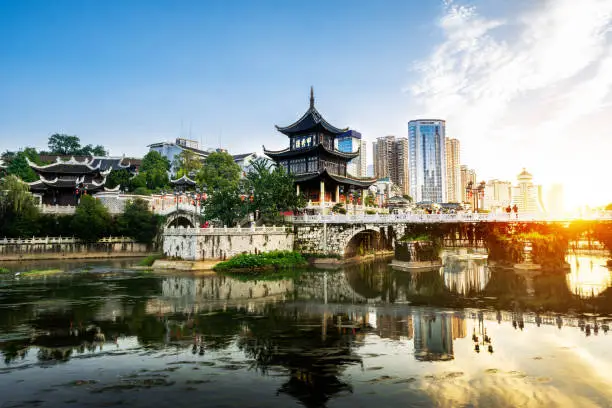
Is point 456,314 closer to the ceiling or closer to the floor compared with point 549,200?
closer to the floor

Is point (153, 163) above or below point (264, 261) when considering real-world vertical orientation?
above

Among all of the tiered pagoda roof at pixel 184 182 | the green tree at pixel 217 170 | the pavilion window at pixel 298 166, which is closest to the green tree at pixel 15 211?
the tiered pagoda roof at pixel 184 182

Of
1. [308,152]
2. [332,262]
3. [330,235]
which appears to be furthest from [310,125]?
[332,262]

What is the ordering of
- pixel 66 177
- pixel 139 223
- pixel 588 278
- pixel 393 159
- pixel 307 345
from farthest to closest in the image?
pixel 393 159
pixel 66 177
pixel 139 223
pixel 588 278
pixel 307 345

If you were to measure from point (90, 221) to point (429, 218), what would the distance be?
4237 centimetres

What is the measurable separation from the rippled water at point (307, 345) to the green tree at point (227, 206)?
16176 mm

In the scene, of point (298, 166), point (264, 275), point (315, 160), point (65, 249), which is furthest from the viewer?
point (298, 166)

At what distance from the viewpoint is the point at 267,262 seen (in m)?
43.5

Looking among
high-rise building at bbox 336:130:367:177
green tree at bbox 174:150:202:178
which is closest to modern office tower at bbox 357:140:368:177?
high-rise building at bbox 336:130:367:177

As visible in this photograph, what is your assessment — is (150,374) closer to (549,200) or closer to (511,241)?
(511,241)

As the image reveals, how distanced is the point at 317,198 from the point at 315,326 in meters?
35.6

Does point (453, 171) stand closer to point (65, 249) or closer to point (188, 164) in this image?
point (188, 164)

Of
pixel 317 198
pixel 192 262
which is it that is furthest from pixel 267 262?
pixel 317 198

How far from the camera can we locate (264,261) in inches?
1702
